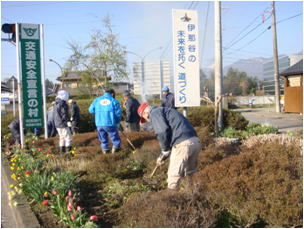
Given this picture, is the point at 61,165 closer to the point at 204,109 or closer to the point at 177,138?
the point at 177,138

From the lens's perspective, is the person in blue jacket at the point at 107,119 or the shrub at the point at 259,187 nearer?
the shrub at the point at 259,187

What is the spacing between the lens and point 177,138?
15.5ft

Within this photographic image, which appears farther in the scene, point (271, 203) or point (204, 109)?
point (204, 109)

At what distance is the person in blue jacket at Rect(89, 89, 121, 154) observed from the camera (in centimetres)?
756

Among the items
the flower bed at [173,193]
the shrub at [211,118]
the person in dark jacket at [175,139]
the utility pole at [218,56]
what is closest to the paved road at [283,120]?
the shrub at [211,118]

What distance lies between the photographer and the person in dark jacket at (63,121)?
26.2ft

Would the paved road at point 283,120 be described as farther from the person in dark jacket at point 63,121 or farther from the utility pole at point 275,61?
the person in dark jacket at point 63,121

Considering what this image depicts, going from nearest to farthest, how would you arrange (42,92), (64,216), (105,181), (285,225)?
(285,225)
(64,216)
(105,181)
(42,92)

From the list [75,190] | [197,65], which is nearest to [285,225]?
[75,190]

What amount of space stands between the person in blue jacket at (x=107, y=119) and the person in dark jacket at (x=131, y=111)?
191 cm

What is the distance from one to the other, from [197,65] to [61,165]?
454 cm

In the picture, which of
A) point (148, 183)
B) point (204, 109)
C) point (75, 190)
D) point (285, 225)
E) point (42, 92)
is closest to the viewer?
point (285, 225)

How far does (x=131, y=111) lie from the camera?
9836 mm

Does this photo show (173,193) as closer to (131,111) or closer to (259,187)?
(259,187)
